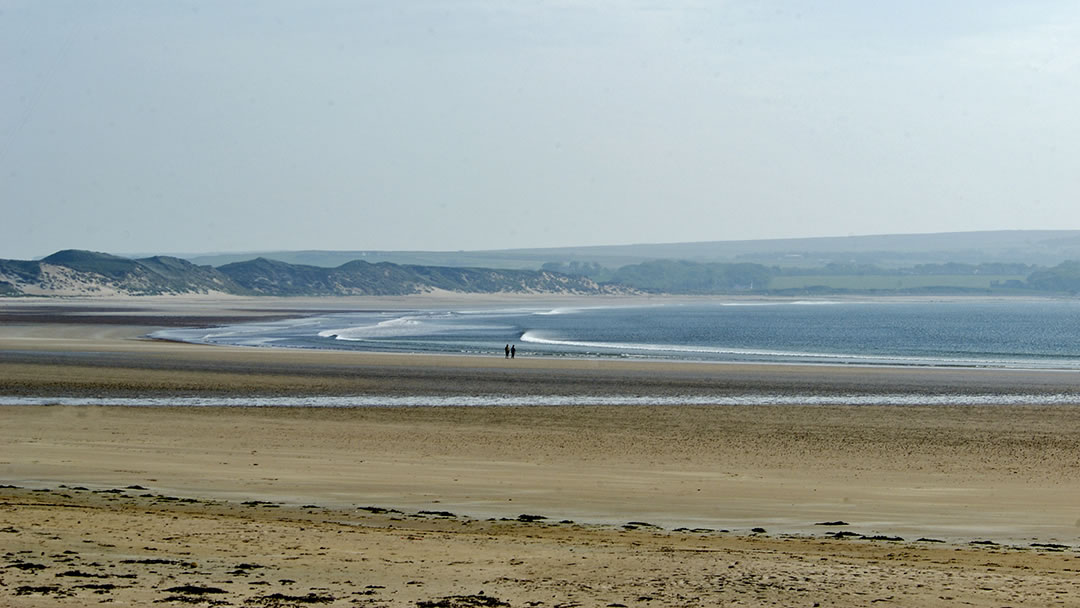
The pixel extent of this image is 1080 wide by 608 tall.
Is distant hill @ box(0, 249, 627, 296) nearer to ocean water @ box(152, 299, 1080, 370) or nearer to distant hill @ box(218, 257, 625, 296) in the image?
distant hill @ box(218, 257, 625, 296)

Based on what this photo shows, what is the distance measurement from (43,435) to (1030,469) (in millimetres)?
Answer: 16259

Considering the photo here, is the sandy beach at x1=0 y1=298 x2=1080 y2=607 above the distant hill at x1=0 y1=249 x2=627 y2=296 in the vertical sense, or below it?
below

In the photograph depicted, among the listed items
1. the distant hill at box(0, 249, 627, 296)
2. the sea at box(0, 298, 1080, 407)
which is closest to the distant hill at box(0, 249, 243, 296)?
the distant hill at box(0, 249, 627, 296)

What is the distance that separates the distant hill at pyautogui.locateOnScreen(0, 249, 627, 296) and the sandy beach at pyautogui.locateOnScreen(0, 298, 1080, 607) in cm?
12236

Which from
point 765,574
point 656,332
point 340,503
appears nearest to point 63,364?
point 340,503

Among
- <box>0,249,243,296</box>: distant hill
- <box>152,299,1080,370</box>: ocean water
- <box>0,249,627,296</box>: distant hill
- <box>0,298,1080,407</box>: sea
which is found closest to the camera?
<box>0,298,1080,407</box>: sea

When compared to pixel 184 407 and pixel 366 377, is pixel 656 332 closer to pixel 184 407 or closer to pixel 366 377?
pixel 366 377

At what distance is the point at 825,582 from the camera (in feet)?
26.8

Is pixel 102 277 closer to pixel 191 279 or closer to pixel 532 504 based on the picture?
pixel 191 279

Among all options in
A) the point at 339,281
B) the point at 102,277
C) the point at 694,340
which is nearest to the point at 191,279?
the point at 102,277

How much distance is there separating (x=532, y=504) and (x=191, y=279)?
525ft

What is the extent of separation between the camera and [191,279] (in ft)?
537

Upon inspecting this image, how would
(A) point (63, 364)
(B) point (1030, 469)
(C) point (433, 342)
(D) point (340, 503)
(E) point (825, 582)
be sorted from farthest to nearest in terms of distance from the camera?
1. (C) point (433, 342)
2. (A) point (63, 364)
3. (B) point (1030, 469)
4. (D) point (340, 503)
5. (E) point (825, 582)

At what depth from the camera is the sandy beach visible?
8047 mm
